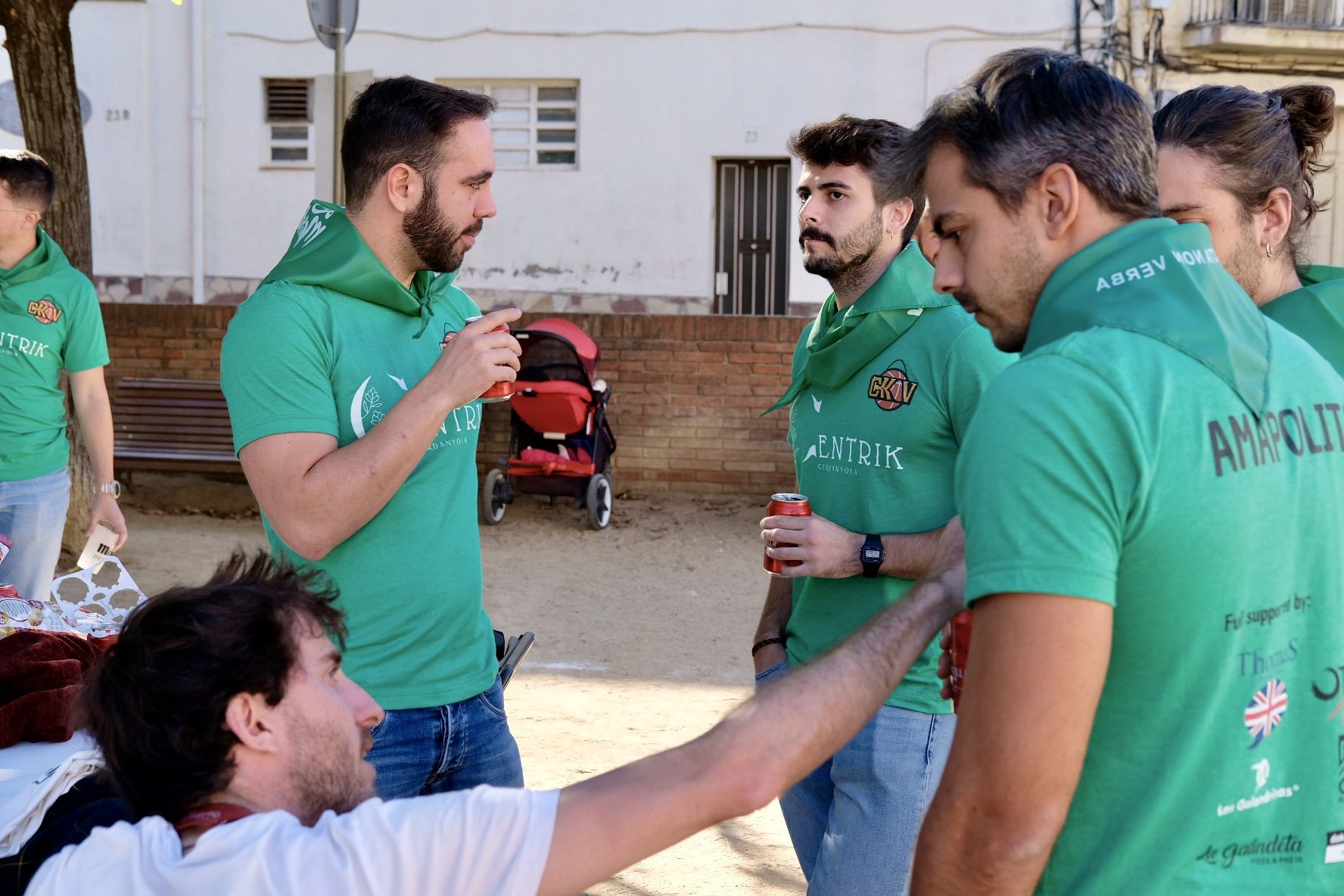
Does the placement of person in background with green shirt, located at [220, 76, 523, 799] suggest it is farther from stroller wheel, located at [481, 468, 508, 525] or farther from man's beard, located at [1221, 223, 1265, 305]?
stroller wheel, located at [481, 468, 508, 525]

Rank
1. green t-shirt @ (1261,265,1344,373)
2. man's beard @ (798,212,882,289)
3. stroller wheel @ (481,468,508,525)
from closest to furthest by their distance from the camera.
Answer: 1. green t-shirt @ (1261,265,1344,373)
2. man's beard @ (798,212,882,289)
3. stroller wheel @ (481,468,508,525)

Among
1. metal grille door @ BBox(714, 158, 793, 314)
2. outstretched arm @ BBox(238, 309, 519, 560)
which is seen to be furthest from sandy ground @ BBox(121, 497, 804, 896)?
metal grille door @ BBox(714, 158, 793, 314)

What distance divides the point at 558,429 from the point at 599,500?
705 mm

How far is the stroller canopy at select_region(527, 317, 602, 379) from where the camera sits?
34.8 ft

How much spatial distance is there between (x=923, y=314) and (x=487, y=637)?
120cm

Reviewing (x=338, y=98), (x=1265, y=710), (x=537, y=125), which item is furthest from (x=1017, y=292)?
(x=537, y=125)


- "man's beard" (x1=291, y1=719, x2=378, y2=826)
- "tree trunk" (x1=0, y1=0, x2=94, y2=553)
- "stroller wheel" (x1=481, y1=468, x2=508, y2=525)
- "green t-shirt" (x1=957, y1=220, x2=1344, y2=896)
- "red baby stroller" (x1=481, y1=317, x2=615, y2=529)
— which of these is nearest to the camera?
"green t-shirt" (x1=957, y1=220, x2=1344, y2=896)

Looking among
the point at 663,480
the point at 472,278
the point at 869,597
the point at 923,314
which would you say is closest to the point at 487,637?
the point at 869,597

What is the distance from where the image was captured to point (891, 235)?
3.03 metres

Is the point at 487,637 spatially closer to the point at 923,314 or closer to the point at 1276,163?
the point at 923,314

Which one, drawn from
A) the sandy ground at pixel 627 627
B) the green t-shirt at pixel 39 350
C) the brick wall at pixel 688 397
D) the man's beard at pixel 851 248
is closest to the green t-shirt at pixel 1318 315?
the man's beard at pixel 851 248

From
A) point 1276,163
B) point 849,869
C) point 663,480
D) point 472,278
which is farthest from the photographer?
point 472,278

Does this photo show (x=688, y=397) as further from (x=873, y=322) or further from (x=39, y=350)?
(x=873, y=322)

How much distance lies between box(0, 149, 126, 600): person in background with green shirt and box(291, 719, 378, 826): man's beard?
3.24m
